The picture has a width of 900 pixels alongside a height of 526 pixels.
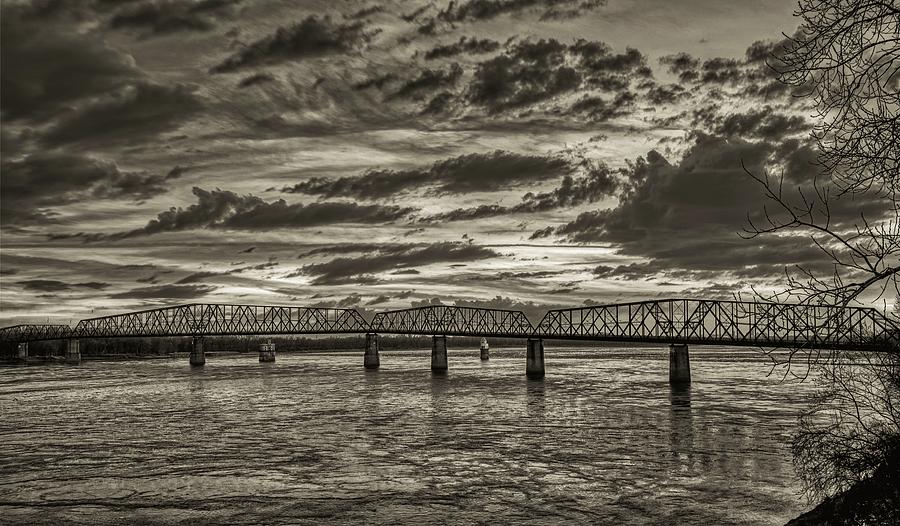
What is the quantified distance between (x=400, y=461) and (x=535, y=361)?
89.9m

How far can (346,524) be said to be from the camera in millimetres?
24781

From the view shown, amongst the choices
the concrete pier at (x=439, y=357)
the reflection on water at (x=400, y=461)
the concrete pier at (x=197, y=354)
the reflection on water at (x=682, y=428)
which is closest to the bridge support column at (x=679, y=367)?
the reflection on water at (x=682, y=428)

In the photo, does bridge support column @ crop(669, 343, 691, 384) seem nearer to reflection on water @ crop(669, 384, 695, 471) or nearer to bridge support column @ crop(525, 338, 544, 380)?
reflection on water @ crop(669, 384, 695, 471)

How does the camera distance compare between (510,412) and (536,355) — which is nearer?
(510,412)

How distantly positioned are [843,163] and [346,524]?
64.1 feet

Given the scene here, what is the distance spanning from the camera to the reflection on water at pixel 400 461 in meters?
27.0

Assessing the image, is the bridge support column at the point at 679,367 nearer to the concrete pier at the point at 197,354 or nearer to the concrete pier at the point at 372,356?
the concrete pier at the point at 372,356

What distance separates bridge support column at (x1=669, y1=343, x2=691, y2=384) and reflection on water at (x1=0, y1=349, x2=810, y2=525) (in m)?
25.3

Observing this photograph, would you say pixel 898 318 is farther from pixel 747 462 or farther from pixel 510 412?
pixel 510 412

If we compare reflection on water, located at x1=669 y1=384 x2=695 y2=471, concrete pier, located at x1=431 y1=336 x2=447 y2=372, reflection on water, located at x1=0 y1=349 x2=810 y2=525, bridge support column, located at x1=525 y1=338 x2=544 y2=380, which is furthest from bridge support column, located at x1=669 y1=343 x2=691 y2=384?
concrete pier, located at x1=431 y1=336 x2=447 y2=372

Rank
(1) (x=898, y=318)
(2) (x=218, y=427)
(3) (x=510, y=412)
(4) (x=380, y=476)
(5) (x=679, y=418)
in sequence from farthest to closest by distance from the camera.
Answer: (3) (x=510, y=412) → (5) (x=679, y=418) → (2) (x=218, y=427) → (4) (x=380, y=476) → (1) (x=898, y=318)

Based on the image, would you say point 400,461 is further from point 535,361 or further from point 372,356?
point 372,356

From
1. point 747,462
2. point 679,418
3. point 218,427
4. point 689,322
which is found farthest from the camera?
point 689,322

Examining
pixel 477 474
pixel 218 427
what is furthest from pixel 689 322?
pixel 477 474
